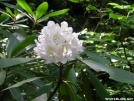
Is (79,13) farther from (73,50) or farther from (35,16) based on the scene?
(73,50)

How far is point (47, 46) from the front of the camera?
0.76 meters

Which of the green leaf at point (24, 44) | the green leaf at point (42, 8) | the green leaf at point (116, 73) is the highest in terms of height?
the green leaf at point (42, 8)

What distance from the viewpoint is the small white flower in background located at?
0.76 m

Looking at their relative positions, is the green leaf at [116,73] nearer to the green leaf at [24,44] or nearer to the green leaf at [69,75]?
the green leaf at [69,75]

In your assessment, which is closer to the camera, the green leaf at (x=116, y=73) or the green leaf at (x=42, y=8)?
the green leaf at (x=116, y=73)

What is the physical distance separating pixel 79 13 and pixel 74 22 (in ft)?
3.52

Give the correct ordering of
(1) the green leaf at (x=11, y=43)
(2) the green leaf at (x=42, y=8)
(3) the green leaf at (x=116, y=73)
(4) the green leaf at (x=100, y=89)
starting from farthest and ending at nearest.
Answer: (2) the green leaf at (x=42, y=8)
(1) the green leaf at (x=11, y=43)
(4) the green leaf at (x=100, y=89)
(3) the green leaf at (x=116, y=73)

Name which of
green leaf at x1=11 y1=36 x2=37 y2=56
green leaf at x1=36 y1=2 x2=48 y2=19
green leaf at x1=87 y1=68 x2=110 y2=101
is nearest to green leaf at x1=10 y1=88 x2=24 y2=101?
green leaf at x1=11 y1=36 x2=37 y2=56

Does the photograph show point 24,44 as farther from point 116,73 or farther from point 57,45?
point 116,73

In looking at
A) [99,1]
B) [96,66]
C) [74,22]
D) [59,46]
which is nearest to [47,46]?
[59,46]

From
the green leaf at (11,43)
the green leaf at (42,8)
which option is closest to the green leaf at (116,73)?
the green leaf at (11,43)

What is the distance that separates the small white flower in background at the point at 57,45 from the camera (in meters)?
0.76

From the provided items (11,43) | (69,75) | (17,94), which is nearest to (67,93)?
(69,75)

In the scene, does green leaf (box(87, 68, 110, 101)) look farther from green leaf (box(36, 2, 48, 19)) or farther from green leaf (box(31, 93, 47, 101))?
green leaf (box(36, 2, 48, 19))
